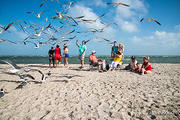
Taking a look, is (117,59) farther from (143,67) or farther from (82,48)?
(82,48)

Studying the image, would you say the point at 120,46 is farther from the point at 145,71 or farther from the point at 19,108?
the point at 19,108

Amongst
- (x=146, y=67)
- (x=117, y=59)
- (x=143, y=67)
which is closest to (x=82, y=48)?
(x=117, y=59)

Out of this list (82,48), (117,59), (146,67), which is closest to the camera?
(146,67)

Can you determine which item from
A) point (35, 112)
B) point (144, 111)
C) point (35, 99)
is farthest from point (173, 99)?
point (35, 99)

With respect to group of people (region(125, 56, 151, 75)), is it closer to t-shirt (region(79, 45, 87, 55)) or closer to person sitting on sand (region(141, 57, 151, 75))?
person sitting on sand (region(141, 57, 151, 75))

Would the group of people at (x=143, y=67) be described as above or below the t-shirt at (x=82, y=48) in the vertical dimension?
below

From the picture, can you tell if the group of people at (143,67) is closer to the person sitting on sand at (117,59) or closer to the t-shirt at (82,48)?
the person sitting on sand at (117,59)

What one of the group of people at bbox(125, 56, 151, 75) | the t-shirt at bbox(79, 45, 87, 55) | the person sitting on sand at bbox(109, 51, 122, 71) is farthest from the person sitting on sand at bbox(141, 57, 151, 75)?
the t-shirt at bbox(79, 45, 87, 55)

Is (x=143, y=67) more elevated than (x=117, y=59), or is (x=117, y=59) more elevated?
(x=117, y=59)

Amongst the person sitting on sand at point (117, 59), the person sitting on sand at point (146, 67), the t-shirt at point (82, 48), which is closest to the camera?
the person sitting on sand at point (146, 67)

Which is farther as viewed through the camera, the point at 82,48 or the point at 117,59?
the point at 82,48

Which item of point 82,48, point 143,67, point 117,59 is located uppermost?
point 82,48

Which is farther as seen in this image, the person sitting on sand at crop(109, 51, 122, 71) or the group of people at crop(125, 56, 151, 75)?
the person sitting on sand at crop(109, 51, 122, 71)

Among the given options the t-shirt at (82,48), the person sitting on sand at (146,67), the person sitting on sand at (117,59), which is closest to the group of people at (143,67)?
the person sitting on sand at (146,67)
